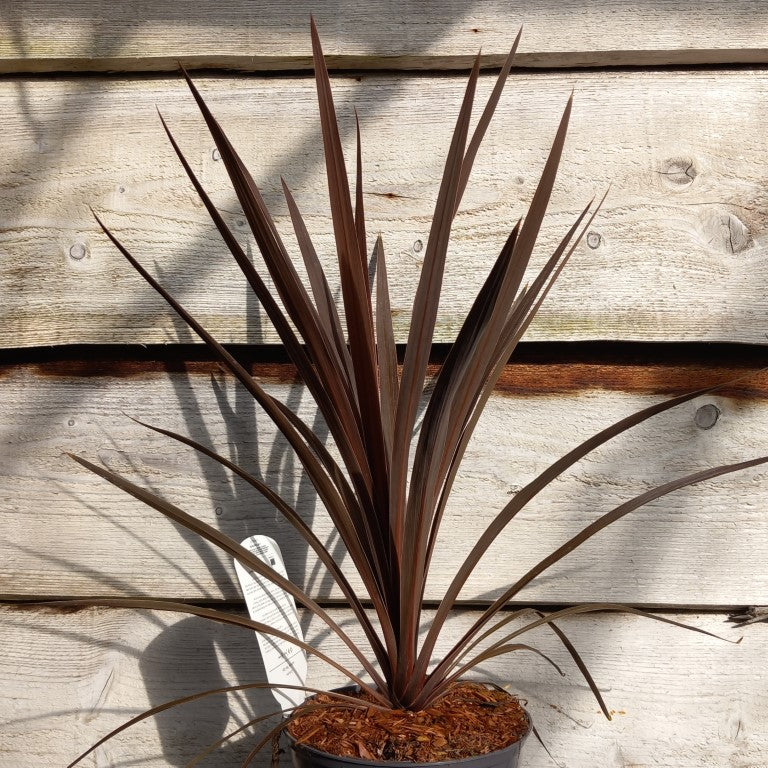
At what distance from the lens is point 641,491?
1.03 metres

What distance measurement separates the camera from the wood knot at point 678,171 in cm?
103

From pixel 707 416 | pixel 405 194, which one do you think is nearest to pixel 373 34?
pixel 405 194

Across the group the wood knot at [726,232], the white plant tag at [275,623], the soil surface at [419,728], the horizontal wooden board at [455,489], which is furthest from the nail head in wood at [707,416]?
the white plant tag at [275,623]

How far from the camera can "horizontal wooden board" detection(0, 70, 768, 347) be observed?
103 centimetres

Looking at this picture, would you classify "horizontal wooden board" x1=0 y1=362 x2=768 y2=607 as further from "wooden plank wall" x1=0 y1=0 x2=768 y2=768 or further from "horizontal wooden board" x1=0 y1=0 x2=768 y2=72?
"horizontal wooden board" x1=0 y1=0 x2=768 y2=72

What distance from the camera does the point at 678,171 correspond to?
1.03m

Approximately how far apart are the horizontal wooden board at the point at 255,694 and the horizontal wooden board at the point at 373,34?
74 centimetres

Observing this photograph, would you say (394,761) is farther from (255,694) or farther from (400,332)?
(400,332)

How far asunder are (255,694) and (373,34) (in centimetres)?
89

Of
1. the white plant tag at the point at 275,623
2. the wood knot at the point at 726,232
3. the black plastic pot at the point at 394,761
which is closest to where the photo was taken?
the black plastic pot at the point at 394,761

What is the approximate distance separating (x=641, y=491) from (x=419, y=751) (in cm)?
48

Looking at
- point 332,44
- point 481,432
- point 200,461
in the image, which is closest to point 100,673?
point 200,461

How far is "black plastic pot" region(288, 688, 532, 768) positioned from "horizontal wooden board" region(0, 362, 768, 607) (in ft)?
0.99

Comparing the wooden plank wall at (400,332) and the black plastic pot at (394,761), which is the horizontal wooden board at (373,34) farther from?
the black plastic pot at (394,761)
